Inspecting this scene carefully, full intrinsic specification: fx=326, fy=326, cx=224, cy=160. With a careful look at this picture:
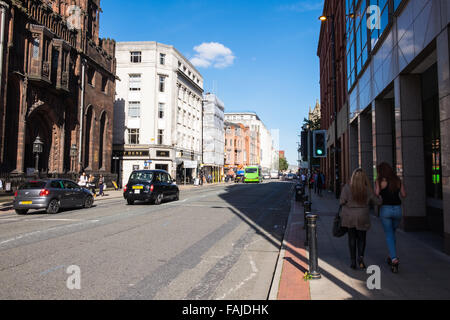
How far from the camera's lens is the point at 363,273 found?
528 cm

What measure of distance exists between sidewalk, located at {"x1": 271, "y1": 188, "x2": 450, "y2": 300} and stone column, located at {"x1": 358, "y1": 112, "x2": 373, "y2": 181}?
7.21 metres

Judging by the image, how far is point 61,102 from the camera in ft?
89.2

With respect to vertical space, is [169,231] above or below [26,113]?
below

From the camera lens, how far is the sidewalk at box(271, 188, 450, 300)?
4.31m

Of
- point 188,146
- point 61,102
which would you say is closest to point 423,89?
point 61,102

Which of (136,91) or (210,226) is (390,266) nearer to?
(210,226)

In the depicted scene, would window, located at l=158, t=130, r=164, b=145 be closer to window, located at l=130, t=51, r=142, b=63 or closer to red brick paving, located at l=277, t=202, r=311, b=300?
window, located at l=130, t=51, r=142, b=63

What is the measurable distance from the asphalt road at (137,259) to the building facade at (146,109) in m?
33.2

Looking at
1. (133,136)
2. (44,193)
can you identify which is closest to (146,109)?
(133,136)

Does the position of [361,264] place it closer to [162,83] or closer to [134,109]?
[134,109]

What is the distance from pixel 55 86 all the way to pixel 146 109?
1867 centimetres

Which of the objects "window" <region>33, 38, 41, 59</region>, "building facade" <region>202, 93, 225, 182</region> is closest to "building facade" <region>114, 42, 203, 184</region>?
"building facade" <region>202, 93, 225, 182</region>

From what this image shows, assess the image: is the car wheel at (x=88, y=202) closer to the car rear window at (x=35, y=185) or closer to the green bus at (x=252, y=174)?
the car rear window at (x=35, y=185)
